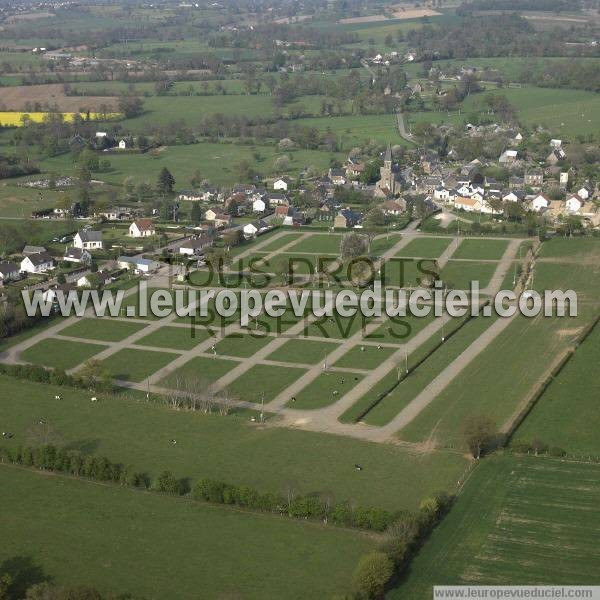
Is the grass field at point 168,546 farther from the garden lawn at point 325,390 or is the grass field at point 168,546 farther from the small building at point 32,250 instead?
the small building at point 32,250

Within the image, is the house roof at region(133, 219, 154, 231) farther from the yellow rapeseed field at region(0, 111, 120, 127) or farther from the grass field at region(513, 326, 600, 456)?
the yellow rapeseed field at region(0, 111, 120, 127)

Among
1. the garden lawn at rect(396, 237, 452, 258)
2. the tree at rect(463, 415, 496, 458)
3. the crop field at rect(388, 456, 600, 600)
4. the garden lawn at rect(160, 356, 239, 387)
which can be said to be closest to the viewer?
the crop field at rect(388, 456, 600, 600)

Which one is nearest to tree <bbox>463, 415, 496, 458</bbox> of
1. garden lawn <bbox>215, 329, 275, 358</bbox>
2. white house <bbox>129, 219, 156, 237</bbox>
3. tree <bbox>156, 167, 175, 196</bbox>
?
garden lawn <bbox>215, 329, 275, 358</bbox>

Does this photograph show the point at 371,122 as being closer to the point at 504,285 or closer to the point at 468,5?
the point at 504,285

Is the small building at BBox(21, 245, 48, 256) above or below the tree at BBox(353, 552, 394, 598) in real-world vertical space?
above

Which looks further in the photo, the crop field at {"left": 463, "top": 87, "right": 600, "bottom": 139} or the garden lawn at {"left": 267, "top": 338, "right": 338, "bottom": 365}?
the crop field at {"left": 463, "top": 87, "right": 600, "bottom": 139}

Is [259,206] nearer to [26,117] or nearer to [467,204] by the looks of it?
[467,204]

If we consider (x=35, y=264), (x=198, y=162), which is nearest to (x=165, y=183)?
(x=198, y=162)
